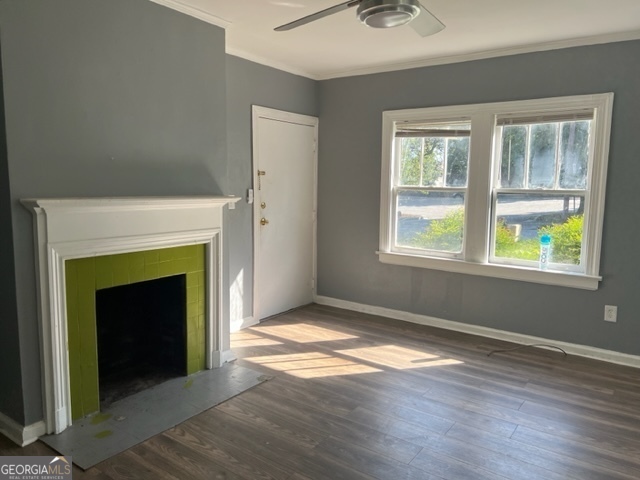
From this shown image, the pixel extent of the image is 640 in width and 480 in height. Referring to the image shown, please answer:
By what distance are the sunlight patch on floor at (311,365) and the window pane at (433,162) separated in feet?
6.03

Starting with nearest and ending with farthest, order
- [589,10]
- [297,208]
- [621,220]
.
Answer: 1. [589,10]
2. [621,220]
3. [297,208]

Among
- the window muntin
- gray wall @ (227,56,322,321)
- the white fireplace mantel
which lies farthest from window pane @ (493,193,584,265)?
the white fireplace mantel

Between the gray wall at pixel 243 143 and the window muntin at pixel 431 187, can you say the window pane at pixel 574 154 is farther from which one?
the gray wall at pixel 243 143

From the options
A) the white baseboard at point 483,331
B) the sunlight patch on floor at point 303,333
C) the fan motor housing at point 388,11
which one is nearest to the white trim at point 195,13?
the fan motor housing at point 388,11

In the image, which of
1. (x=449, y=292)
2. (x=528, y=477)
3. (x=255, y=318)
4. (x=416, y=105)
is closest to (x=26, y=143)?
(x=255, y=318)

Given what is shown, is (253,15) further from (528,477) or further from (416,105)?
(528,477)

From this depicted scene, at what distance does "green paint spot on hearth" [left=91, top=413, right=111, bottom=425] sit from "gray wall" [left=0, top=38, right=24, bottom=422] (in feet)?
1.12

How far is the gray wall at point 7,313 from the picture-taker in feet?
7.22

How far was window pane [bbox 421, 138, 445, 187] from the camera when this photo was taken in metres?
4.15

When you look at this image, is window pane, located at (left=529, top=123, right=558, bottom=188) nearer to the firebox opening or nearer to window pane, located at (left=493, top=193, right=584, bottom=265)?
window pane, located at (left=493, top=193, right=584, bottom=265)

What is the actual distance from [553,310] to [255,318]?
2.56 metres

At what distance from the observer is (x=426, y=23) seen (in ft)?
7.92

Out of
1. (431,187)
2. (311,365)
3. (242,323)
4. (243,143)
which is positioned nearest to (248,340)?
(242,323)

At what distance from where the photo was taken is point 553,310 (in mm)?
3682
